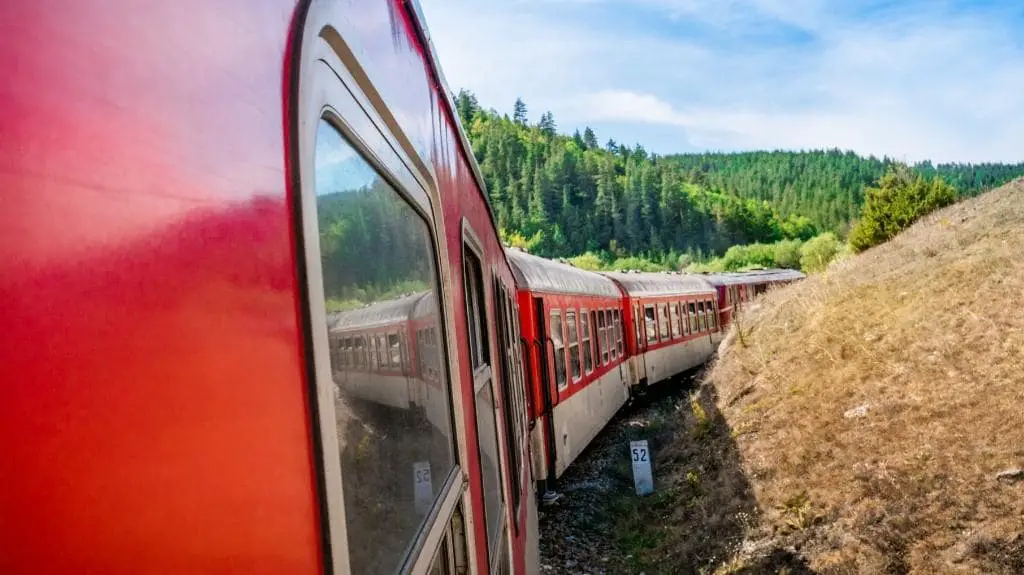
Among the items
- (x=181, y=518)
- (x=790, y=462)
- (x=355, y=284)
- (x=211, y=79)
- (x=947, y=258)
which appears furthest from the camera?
(x=947, y=258)

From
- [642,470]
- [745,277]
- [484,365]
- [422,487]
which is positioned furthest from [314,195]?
[745,277]

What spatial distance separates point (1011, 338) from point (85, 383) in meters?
10.7

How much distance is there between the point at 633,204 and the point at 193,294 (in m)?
134

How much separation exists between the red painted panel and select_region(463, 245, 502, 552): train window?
1767 mm

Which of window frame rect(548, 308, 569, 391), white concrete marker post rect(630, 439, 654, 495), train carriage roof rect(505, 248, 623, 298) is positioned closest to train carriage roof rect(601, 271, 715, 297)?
train carriage roof rect(505, 248, 623, 298)

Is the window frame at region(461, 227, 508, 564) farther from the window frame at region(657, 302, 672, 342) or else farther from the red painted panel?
the window frame at region(657, 302, 672, 342)

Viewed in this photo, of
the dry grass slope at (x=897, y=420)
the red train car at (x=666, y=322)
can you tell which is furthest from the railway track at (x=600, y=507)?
the red train car at (x=666, y=322)

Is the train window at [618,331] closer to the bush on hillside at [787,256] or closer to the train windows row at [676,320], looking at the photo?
the train windows row at [676,320]

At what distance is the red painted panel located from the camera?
550 mm

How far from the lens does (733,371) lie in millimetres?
14703

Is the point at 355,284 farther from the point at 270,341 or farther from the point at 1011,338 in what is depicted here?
the point at 1011,338

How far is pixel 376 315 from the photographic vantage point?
4.31ft

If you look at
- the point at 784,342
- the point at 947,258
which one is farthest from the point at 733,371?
the point at 947,258

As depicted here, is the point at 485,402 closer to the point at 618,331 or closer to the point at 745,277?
the point at 618,331
